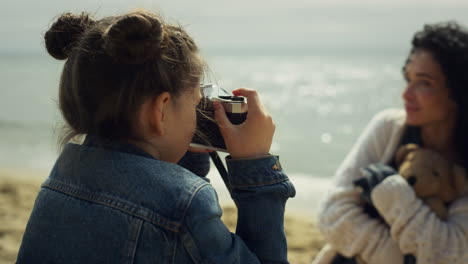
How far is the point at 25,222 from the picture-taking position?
3.47 metres

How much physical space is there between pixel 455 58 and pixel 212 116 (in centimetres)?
143

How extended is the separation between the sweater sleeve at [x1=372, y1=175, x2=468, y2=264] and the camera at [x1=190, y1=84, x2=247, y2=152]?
1.08 m

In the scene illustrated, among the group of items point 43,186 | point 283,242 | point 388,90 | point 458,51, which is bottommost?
point 388,90

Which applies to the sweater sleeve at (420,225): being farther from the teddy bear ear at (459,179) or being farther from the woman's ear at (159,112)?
the woman's ear at (159,112)

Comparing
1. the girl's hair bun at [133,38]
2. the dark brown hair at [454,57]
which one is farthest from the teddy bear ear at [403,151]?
the girl's hair bun at [133,38]

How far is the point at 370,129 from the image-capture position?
7.54 feet

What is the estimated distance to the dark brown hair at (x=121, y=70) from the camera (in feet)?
2.86

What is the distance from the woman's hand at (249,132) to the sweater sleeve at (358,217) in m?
1.15

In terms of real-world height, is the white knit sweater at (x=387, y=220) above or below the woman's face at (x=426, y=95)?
below

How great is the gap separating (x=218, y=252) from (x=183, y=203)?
4.4 inches

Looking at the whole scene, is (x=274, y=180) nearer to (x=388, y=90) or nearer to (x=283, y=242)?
(x=283, y=242)

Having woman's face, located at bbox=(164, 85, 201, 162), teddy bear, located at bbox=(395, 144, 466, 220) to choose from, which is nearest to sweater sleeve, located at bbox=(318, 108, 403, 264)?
teddy bear, located at bbox=(395, 144, 466, 220)

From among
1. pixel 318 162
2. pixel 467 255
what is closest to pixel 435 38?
pixel 467 255

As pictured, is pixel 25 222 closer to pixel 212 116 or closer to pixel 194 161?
pixel 194 161
